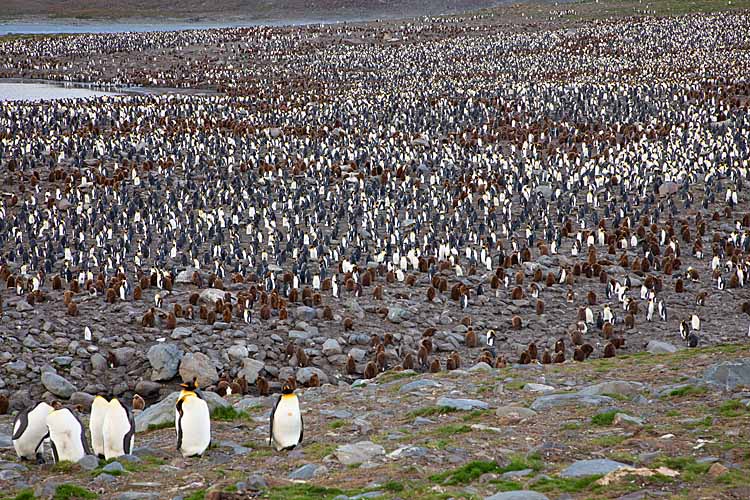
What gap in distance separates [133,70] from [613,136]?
3272 cm

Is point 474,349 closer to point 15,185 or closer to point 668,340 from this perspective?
point 668,340

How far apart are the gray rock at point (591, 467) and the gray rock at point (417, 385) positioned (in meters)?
3.57

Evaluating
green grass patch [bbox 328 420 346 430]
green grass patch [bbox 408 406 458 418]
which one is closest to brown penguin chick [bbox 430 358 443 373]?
green grass patch [bbox 408 406 458 418]

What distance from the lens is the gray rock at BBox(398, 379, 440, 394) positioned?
32.3 ft

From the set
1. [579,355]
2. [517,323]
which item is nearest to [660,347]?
[579,355]

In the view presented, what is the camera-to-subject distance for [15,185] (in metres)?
21.8

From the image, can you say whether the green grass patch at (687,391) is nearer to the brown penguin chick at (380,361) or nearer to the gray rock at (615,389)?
the gray rock at (615,389)

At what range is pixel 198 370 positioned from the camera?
11.7m

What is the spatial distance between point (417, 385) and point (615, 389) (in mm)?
2176

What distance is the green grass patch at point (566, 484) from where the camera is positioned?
19.3 ft

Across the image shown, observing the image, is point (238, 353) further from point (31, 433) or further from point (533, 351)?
point (31, 433)

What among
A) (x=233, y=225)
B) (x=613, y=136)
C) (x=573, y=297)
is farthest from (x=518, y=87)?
(x=573, y=297)

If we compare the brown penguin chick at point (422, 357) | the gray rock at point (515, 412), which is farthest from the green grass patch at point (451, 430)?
the brown penguin chick at point (422, 357)

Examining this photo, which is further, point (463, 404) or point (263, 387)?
point (263, 387)
